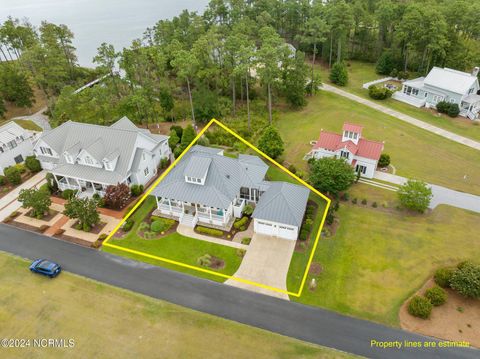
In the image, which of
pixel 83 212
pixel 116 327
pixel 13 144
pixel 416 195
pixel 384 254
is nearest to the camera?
pixel 116 327

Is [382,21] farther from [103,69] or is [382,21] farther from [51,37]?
[51,37]

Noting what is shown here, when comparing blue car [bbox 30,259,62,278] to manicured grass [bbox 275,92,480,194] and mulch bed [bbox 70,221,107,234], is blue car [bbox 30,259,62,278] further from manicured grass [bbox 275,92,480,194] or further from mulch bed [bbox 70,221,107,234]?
manicured grass [bbox 275,92,480,194]

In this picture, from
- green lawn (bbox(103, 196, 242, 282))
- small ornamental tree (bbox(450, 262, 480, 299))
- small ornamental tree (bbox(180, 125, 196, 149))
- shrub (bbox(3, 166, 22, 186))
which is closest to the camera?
small ornamental tree (bbox(450, 262, 480, 299))

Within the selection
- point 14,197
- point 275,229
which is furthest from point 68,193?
point 275,229

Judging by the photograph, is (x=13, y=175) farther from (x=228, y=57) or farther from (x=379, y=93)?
(x=379, y=93)

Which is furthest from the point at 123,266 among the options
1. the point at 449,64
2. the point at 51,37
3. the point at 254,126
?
the point at 449,64

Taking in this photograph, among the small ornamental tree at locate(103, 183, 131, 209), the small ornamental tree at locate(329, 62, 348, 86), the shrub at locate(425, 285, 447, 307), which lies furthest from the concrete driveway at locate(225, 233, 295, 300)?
the small ornamental tree at locate(329, 62, 348, 86)

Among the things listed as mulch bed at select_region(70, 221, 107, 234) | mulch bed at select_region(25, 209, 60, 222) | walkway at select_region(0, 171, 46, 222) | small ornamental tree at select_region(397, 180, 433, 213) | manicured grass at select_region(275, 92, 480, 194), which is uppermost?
small ornamental tree at select_region(397, 180, 433, 213)
